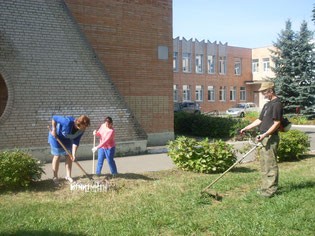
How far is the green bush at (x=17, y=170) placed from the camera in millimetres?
7141

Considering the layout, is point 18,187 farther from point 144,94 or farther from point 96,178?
point 144,94

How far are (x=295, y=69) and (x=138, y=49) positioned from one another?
20.3m

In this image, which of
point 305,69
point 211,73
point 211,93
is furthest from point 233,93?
point 305,69

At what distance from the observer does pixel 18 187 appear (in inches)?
291

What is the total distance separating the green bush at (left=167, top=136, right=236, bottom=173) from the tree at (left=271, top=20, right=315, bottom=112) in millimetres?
23680

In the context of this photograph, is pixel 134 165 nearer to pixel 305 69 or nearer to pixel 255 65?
pixel 305 69

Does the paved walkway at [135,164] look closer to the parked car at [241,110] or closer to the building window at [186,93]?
the parked car at [241,110]

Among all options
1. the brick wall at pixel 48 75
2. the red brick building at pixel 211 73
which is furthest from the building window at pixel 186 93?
the brick wall at pixel 48 75

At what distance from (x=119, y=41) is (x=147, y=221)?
10.8 meters

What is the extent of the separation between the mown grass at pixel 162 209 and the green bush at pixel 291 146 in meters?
2.71

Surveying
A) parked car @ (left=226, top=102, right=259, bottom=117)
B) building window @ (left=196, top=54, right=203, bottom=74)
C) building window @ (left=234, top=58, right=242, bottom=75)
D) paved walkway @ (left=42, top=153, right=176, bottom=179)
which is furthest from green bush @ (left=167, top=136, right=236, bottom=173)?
building window @ (left=234, top=58, right=242, bottom=75)

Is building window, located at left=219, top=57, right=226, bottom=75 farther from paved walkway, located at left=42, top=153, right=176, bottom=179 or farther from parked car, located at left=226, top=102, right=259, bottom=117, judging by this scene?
paved walkway, located at left=42, top=153, right=176, bottom=179

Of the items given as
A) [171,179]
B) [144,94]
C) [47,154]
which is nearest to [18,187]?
[171,179]

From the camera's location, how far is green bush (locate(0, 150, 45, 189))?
7.14 meters
